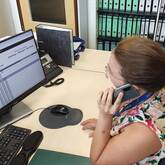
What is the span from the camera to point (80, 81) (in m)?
1.64

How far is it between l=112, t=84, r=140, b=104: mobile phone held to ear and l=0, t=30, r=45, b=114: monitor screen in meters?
0.50

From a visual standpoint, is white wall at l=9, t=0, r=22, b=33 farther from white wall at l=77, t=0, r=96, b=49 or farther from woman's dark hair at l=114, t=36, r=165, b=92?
woman's dark hair at l=114, t=36, r=165, b=92

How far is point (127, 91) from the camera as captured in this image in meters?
0.98

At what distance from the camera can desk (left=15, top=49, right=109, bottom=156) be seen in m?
1.14

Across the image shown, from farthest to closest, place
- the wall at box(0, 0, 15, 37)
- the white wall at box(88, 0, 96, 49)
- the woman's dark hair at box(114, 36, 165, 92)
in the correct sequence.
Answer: the wall at box(0, 0, 15, 37)
the white wall at box(88, 0, 96, 49)
the woman's dark hair at box(114, 36, 165, 92)

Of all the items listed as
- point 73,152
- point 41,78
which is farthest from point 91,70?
point 73,152

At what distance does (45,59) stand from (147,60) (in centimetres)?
101

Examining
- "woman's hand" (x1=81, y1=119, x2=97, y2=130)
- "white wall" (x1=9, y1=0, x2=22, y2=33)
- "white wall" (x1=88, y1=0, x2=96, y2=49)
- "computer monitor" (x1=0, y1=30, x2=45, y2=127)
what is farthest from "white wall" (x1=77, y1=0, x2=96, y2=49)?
"woman's hand" (x1=81, y1=119, x2=97, y2=130)

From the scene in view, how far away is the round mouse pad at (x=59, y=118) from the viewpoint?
49.5 inches

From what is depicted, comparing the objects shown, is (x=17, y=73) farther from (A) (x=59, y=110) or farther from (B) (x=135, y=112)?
(B) (x=135, y=112)

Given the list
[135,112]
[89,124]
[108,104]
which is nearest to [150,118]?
[135,112]

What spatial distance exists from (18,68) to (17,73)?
25mm

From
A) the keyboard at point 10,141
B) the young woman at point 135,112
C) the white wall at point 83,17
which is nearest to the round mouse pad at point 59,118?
the keyboard at point 10,141

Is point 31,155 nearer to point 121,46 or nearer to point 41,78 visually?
point 41,78
